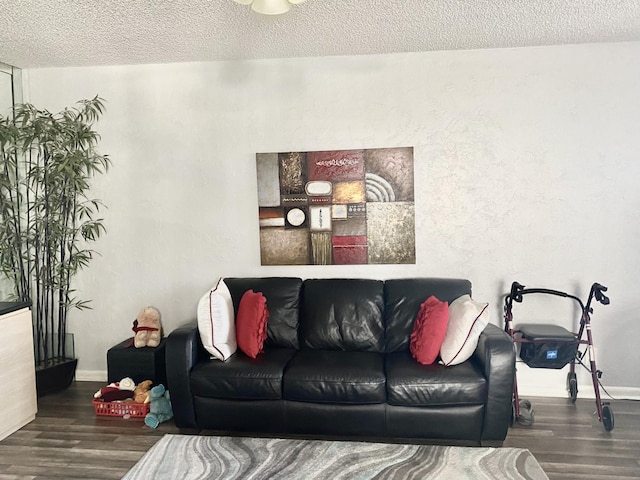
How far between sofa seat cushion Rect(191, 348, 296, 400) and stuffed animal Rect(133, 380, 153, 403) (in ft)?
1.72

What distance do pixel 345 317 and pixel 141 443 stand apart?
5.03 feet

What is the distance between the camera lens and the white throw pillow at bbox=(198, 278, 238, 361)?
318 cm

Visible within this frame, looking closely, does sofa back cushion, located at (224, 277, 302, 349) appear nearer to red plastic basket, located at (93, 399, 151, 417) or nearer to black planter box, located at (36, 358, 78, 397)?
red plastic basket, located at (93, 399, 151, 417)

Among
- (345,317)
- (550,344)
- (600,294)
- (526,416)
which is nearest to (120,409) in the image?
(345,317)

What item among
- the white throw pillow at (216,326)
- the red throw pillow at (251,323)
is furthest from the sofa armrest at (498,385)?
the white throw pillow at (216,326)

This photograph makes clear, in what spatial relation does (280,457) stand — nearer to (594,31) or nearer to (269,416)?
(269,416)

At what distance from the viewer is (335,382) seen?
295 cm

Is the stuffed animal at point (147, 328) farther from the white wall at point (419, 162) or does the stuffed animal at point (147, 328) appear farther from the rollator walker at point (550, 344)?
the rollator walker at point (550, 344)

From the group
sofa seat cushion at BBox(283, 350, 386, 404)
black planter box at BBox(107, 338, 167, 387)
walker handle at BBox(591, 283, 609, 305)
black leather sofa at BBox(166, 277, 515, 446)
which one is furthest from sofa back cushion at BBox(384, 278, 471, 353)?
black planter box at BBox(107, 338, 167, 387)

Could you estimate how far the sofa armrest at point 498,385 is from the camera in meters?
2.86

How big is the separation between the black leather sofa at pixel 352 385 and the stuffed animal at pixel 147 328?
64 centimetres

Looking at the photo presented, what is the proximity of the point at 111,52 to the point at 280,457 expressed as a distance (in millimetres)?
3017

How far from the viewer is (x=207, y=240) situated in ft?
13.1

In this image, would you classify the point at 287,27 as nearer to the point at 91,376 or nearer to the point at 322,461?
the point at 322,461
